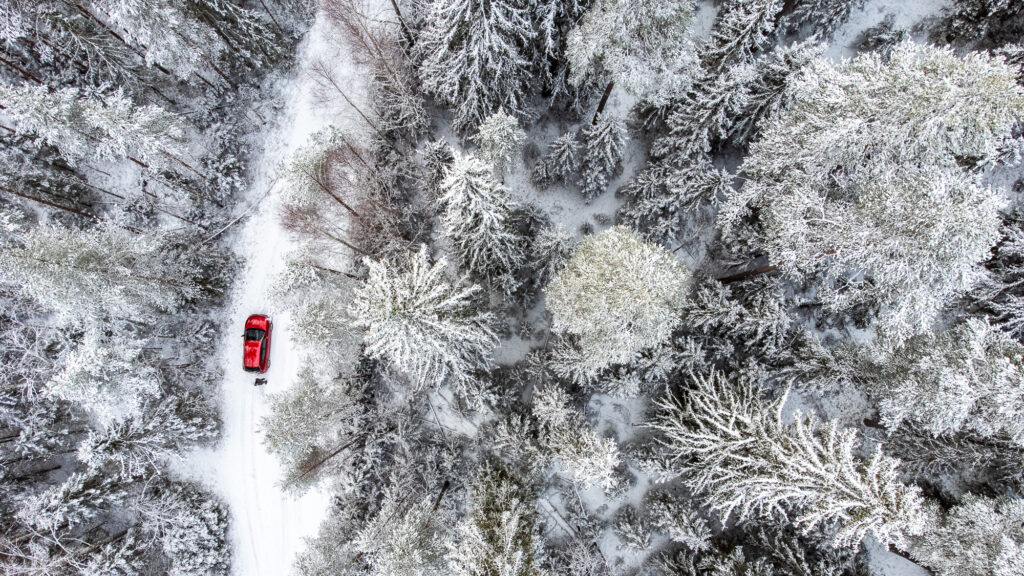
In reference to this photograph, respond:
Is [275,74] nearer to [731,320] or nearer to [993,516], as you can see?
[731,320]

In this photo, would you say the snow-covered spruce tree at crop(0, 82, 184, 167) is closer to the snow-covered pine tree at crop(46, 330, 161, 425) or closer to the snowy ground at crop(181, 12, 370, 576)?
the snowy ground at crop(181, 12, 370, 576)

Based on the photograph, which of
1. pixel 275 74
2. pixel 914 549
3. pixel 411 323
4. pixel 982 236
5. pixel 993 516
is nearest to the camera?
pixel 982 236

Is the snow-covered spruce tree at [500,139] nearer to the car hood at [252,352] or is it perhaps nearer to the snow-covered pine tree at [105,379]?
the car hood at [252,352]

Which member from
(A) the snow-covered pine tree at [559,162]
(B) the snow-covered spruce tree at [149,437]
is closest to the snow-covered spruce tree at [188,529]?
(B) the snow-covered spruce tree at [149,437]

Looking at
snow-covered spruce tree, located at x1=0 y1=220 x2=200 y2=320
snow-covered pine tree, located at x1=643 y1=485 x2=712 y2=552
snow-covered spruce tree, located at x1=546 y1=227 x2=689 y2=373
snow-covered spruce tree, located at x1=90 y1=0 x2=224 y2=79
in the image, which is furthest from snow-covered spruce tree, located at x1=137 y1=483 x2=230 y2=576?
snow-covered pine tree, located at x1=643 y1=485 x2=712 y2=552

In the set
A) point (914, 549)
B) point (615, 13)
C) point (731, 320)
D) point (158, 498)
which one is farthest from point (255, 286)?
point (914, 549)

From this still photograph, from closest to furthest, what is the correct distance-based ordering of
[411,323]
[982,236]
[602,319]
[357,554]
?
[982,236], [411,323], [602,319], [357,554]
